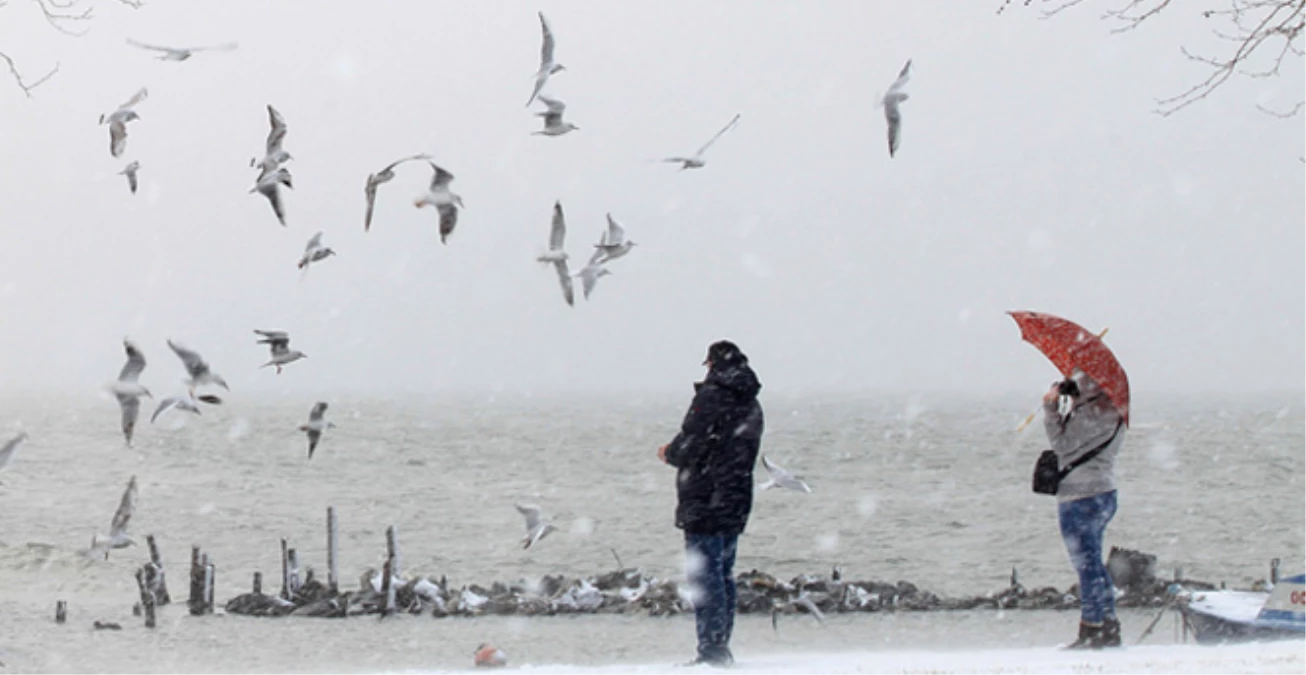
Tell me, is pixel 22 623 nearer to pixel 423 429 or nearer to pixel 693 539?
pixel 693 539

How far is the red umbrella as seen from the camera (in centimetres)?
851

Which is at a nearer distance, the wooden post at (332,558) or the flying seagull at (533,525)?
the flying seagull at (533,525)

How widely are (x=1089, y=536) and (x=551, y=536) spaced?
36.3 metres

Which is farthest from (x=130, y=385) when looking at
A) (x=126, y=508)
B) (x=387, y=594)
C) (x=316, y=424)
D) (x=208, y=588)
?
(x=208, y=588)

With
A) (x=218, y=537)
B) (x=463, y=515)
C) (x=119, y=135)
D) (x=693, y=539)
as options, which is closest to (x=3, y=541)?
(x=218, y=537)

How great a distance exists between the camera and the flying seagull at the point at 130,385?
932cm

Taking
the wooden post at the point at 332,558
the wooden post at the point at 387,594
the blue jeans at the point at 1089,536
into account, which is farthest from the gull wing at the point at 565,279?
the wooden post at the point at 332,558

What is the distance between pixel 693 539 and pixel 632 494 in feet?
185

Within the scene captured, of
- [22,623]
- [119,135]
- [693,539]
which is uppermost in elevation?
[119,135]

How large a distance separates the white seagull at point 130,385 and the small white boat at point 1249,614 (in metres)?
8.22

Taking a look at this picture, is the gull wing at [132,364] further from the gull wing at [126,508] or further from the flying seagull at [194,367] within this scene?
the gull wing at [126,508]

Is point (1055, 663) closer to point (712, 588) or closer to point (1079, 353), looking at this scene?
point (1079, 353)

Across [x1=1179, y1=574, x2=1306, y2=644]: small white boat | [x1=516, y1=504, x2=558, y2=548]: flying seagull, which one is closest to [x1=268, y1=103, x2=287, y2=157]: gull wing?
[x1=516, y1=504, x2=558, y2=548]: flying seagull

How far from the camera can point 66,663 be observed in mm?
20031
